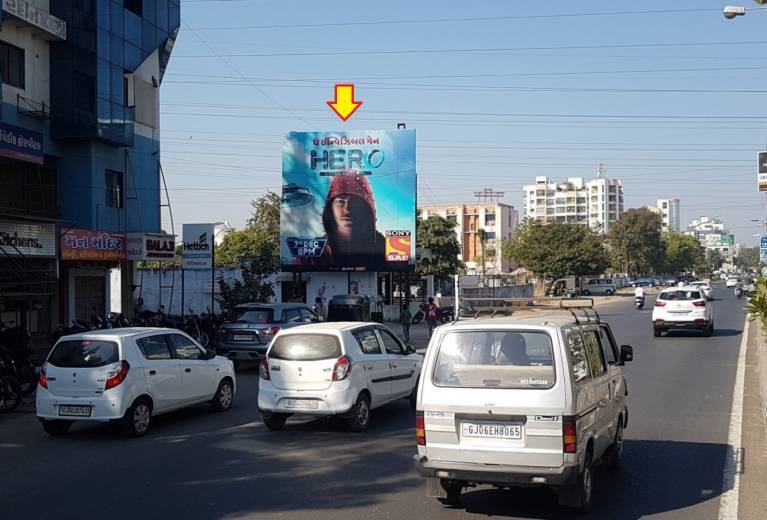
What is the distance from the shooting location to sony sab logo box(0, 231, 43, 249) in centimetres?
2034

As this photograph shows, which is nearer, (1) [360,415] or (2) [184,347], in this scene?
(1) [360,415]

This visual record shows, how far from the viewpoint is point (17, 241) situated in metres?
20.9

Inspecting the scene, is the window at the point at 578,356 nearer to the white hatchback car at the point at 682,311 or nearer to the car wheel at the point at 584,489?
the car wheel at the point at 584,489

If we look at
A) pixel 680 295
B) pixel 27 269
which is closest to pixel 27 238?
pixel 27 269

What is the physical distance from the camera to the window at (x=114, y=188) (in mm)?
27909

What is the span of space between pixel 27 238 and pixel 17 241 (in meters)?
0.44

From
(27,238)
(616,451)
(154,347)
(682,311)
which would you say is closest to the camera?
(616,451)

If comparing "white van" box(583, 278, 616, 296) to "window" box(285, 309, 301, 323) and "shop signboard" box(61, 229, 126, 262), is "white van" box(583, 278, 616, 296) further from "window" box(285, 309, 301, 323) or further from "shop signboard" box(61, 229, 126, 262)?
"window" box(285, 309, 301, 323)

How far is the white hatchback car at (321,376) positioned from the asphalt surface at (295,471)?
0.38m

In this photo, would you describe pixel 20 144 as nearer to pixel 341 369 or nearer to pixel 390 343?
pixel 390 343

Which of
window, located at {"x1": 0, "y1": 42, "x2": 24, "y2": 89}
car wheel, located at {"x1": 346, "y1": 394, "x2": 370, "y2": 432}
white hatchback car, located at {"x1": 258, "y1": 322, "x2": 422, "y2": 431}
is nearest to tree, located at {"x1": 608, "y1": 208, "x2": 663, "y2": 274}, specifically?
window, located at {"x1": 0, "y1": 42, "x2": 24, "y2": 89}

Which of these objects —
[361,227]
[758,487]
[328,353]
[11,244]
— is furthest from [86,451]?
[361,227]

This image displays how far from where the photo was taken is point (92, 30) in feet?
86.7

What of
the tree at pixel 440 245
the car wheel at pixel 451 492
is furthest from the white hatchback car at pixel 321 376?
the tree at pixel 440 245
